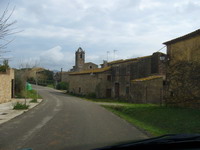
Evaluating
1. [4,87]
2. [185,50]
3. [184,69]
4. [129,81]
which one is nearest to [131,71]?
[129,81]

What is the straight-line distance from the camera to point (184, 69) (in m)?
16.8

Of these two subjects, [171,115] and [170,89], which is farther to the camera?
[170,89]

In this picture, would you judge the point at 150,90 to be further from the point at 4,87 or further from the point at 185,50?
the point at 4,87

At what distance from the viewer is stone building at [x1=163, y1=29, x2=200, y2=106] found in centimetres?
1561

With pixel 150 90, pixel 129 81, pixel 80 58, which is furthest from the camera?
pixel 80 58

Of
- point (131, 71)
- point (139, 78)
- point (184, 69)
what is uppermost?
point (131, 71)

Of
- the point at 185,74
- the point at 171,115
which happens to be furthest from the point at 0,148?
the point at 185,74

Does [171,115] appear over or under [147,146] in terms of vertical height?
under

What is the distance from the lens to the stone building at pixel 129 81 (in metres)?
25.0

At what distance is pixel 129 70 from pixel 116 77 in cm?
385

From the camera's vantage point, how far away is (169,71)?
1853 centimetres

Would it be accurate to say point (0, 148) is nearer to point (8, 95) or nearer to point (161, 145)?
point (161, 145)

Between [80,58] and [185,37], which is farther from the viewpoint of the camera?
[80,58]

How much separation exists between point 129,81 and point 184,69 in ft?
58.5
